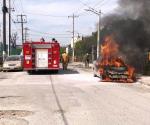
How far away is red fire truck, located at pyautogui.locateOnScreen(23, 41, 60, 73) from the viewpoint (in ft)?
115

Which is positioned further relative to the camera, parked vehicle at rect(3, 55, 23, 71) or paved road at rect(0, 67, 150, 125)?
parked vehicle at rect(3, 55, 23, 71)

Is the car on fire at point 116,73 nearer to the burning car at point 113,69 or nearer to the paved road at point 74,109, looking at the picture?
the burning car at point 113,69

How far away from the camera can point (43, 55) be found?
35312mm

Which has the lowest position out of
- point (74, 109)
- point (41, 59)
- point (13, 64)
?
point (74, 109)

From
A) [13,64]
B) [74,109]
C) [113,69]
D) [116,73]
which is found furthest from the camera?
[13,64]

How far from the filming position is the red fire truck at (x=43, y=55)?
35.0m

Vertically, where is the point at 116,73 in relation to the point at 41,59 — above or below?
below

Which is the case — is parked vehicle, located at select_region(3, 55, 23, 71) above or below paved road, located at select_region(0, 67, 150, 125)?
above

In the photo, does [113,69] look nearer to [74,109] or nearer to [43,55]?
[43,55]

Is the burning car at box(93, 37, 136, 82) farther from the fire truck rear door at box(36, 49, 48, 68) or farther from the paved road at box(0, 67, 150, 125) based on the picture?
the paved road at box(0, 67, 150, 125)

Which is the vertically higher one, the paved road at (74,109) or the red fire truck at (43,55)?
the red fire truck at (43,55)

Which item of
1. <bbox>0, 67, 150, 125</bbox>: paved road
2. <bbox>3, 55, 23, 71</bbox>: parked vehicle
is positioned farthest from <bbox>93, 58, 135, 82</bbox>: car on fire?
<bbox>3, 55, 23, 71</bbox>: parked vehicle

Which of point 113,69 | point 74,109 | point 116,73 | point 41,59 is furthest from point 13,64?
point 74,109

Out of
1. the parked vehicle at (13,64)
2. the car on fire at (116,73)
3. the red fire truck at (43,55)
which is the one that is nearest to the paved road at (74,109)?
the car on fire at (116,73)
